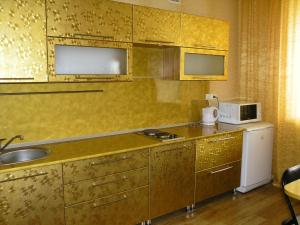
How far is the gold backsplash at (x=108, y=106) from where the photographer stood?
239 centimetres

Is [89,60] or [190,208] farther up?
[89,60]

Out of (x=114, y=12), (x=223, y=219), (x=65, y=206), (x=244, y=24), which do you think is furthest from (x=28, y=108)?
(x=244, y=24)

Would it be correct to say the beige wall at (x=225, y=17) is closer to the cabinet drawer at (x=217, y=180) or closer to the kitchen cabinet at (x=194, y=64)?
the kitchen cabinet at (x=194, y=64)

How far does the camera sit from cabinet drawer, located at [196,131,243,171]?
2.93 metres

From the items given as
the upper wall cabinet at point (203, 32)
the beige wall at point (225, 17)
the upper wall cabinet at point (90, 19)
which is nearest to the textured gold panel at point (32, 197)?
the upper wall cabinet at point (90, 19)

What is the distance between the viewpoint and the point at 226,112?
3596mm

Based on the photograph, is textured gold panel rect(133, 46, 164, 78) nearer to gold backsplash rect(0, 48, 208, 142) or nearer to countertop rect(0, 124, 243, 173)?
gold backsplash rect(0, 48, 208, 142)

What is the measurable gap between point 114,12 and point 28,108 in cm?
112

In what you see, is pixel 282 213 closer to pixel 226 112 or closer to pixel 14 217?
pixel 226 112

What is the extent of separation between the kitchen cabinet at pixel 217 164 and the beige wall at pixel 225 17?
88cm

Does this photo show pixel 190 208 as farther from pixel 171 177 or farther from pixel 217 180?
pixel 171 177

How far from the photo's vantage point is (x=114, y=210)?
2385mm

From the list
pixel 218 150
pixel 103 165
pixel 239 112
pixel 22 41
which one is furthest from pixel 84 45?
pixel 239 112

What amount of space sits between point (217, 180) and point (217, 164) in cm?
19
